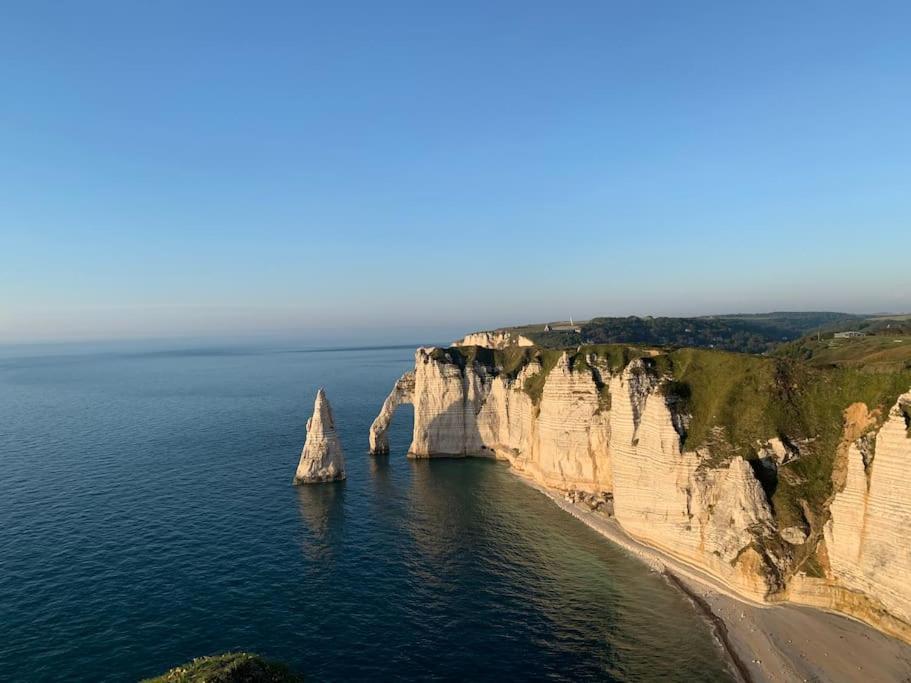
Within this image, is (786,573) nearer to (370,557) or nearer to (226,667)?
(370,557)

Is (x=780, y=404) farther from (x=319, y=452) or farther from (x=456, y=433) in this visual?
(x=319, y=452)

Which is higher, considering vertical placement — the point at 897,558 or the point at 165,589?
the point at 897,558

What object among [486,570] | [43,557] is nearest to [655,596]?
[486,570]

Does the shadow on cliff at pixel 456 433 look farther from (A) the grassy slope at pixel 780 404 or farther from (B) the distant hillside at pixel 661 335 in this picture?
(B) the distant hillside at pixel 661 335

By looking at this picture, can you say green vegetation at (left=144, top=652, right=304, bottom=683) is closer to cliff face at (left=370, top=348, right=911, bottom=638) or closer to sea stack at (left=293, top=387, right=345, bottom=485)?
cliff face at (left=370, top=348, right=911, bottom=638)

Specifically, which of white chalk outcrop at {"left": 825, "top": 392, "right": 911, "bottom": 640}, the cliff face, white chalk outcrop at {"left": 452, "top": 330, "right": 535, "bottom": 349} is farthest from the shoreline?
white chalk outcrop at {"left": 452, "top": 330, "right": 535, "bottom": 349}

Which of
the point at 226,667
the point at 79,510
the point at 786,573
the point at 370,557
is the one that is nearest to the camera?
the point at 226,667

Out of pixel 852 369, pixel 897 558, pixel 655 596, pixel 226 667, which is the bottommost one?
pixel 655 596
